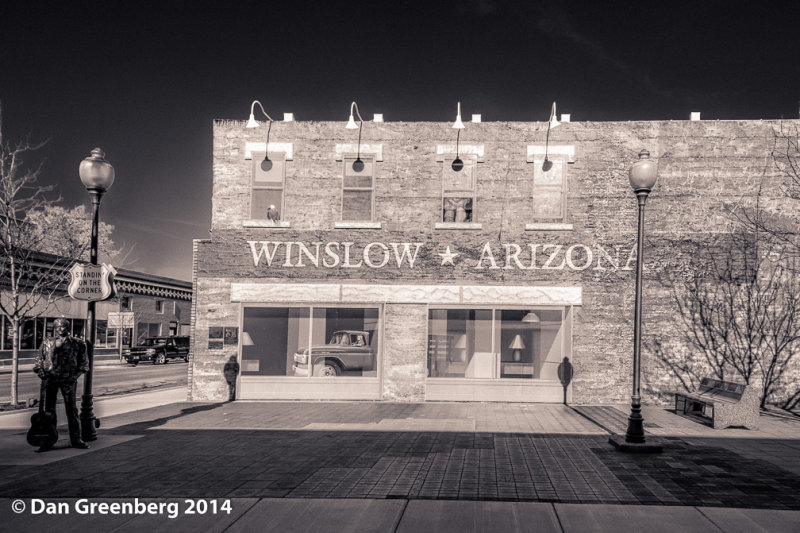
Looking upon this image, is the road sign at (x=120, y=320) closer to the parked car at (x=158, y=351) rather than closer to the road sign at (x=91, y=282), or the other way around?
the parked car at (x=158, y=351)

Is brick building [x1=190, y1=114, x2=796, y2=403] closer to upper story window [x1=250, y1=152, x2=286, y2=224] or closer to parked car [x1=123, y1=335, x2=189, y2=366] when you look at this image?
upper story window [x1=250, y1=152, x2=286, y2=224]

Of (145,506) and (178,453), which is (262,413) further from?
(145,506)

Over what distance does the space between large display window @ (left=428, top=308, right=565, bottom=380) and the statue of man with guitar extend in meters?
8.46

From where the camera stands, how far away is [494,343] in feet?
50.2

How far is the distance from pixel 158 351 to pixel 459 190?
28.3 metres

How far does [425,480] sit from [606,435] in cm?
480

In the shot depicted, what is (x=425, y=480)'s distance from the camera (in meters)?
7.71

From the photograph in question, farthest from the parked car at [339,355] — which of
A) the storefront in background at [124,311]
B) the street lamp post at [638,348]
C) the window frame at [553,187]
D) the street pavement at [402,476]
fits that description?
the storefront in background at [124,311]

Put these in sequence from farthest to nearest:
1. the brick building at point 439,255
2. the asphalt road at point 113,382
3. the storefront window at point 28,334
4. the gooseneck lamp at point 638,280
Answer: the storefront window at point 28,334
the asphalt road at point 113,382
the brick building at point 439,255
the gooseneck lamp at point 638,280

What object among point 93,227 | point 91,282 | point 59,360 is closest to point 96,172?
point 93,227

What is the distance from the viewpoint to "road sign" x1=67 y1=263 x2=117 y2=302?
10289mm

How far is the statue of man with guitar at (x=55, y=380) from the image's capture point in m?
9.47

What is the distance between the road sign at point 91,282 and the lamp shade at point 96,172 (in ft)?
5.25

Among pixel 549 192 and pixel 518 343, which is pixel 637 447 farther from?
pixel 549 192
